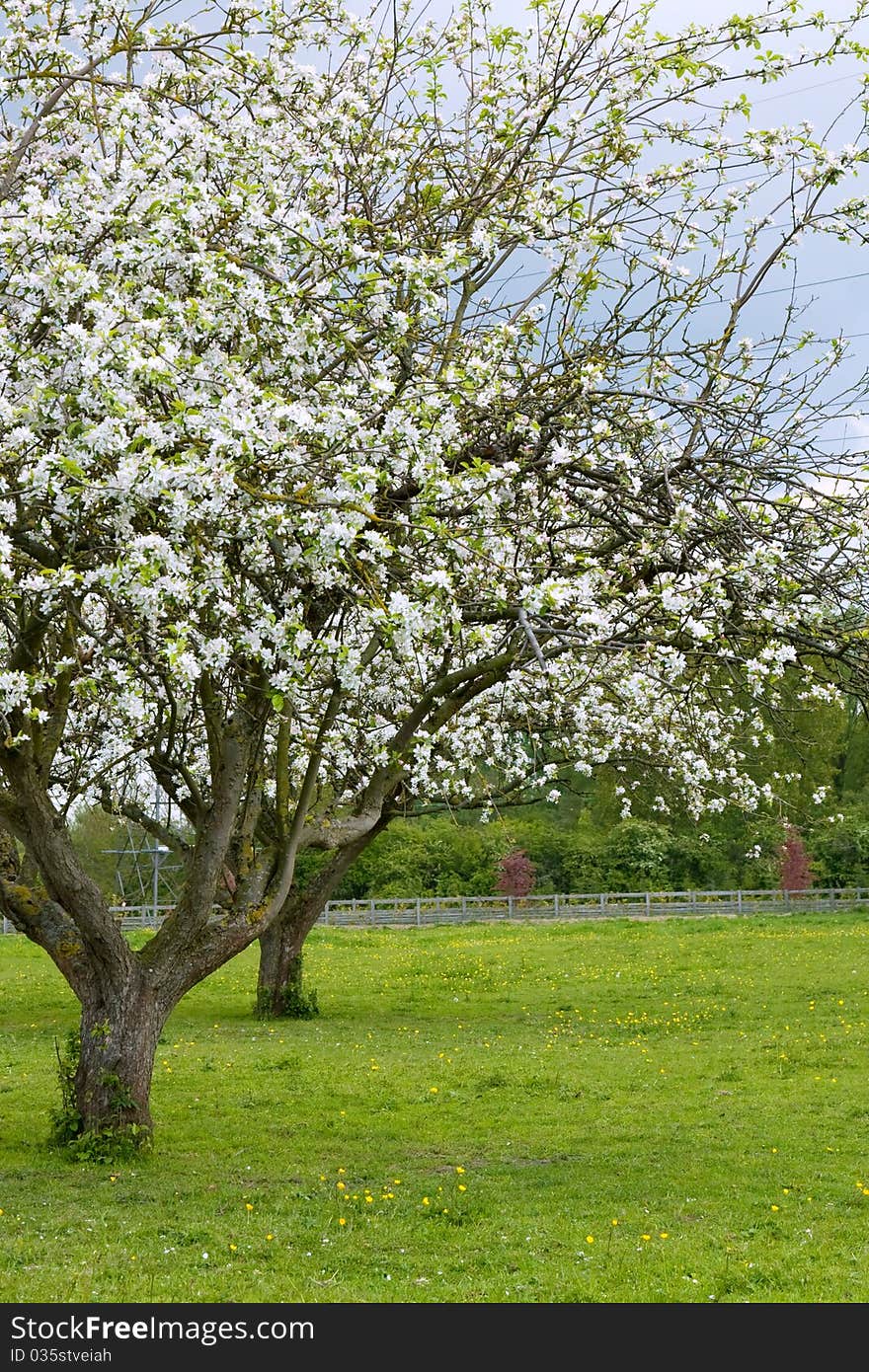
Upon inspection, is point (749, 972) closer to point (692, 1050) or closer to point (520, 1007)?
point (520, 1007)

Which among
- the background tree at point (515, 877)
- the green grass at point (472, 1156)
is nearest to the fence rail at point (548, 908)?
the background tree at point (515, 877)

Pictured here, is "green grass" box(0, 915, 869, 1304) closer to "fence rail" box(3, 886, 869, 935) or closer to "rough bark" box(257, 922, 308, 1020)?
"rough bark" box(257, 922, 308, 1020)

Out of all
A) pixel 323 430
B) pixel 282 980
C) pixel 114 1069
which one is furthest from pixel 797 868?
pixel 323 430

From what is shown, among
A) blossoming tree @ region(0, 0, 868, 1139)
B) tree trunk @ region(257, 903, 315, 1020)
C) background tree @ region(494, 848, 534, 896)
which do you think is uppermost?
blossoming tree @ region(0, 0, 868, 1139)

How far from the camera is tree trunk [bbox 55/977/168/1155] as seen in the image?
1102 centimetres

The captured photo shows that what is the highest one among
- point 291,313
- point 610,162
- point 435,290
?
point 610,162

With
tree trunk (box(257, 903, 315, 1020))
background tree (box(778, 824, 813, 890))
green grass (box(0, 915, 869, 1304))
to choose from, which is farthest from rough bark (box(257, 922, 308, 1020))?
background tree (box(778, 824, 813, 890))

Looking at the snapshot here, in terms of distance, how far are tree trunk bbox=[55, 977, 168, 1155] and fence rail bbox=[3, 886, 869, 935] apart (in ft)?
94.3

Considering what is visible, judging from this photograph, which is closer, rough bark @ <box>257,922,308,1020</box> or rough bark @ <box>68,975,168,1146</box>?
rough bark @ <box>68,975,168,1146</box>

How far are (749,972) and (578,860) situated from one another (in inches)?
895

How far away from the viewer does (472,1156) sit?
11641 millimetres
